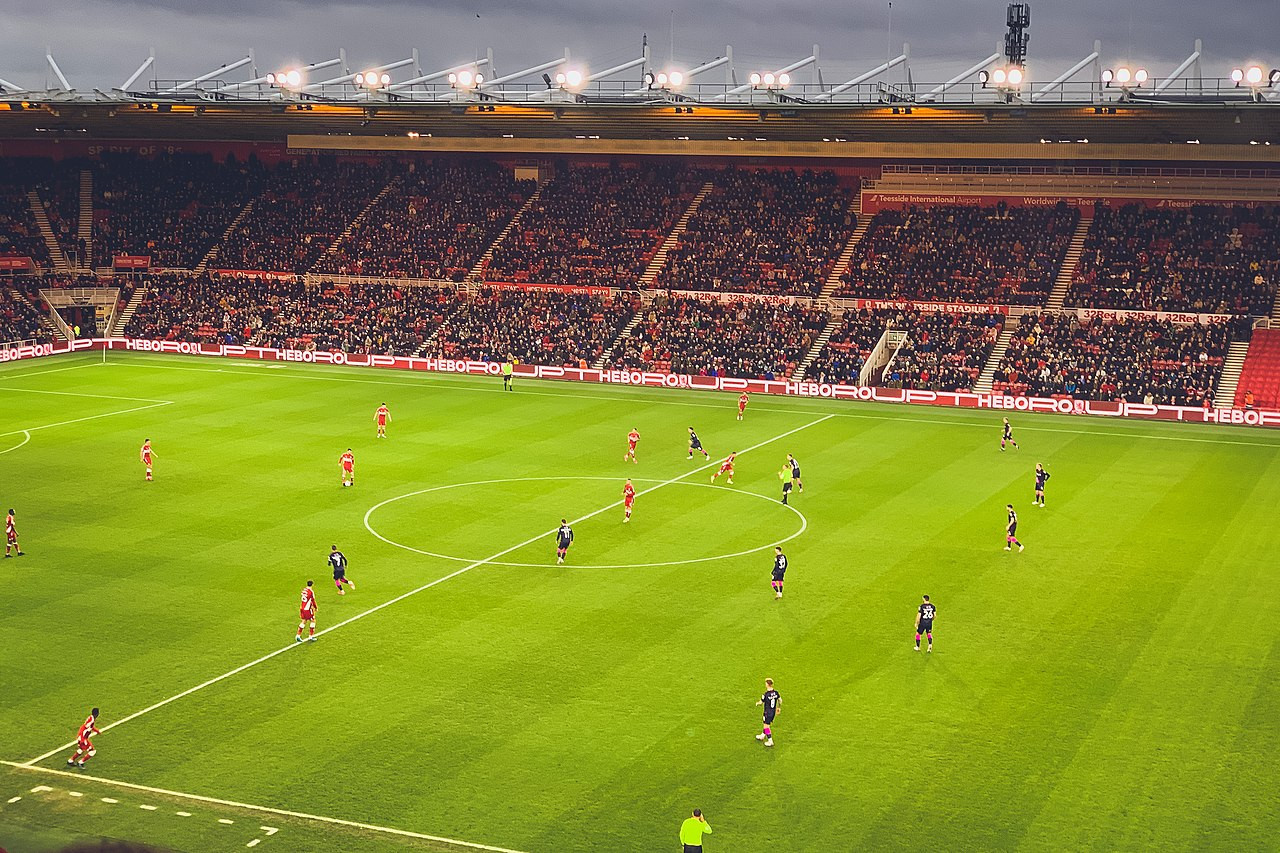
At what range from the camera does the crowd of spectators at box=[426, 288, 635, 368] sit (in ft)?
253

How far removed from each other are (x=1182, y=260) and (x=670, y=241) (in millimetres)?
30402

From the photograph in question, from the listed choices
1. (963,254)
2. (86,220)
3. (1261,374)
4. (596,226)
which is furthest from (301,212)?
(1261,374)

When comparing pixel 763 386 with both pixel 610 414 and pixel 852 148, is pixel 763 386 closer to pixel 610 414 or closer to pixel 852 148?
pixel 610 414

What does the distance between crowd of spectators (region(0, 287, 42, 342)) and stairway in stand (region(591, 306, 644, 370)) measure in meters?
34.7

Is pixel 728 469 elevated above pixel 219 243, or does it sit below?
below

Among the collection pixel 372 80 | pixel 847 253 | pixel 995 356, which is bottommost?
pixel 995 356

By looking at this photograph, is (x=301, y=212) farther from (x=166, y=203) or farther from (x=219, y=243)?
(x=166, y=203)

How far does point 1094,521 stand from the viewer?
4072 cm

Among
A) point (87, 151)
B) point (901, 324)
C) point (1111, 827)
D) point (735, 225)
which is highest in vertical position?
point (87, 151)

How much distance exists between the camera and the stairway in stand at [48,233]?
9238cm

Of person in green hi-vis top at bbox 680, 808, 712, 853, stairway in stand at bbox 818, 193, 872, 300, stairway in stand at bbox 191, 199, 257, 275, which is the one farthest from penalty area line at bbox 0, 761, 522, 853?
stairway in stand at bbox 191, 199, 257, 275

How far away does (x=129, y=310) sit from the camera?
90.4 meters

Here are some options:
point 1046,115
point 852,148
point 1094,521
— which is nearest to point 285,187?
point 852,148

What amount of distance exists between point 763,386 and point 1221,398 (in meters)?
21.9
